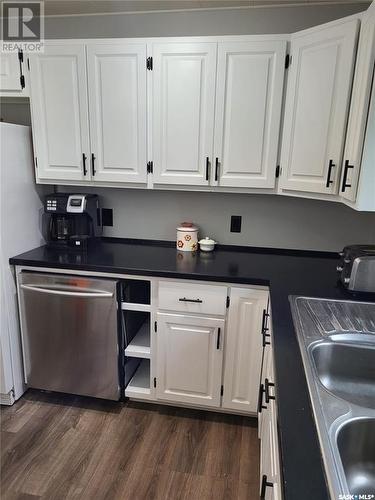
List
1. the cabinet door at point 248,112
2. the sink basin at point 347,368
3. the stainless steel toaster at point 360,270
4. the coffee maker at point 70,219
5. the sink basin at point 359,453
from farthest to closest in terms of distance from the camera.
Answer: the coffee maker at point 70,219
the cabinet door at point 248,112
the stainless steel toaster at point 360,270
the sink basin at point 347,368
the sink basin at point 359,453

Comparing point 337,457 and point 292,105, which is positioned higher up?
point 292,105

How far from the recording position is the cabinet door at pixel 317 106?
161cm

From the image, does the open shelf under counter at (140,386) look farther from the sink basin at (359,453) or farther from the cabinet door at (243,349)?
the sink basin at (359,453)

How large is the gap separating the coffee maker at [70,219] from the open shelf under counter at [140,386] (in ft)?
2.92

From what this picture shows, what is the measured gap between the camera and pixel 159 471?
1743 millimetres

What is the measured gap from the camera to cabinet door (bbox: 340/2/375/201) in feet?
4.62

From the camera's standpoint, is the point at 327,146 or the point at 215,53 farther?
the point at 215,53

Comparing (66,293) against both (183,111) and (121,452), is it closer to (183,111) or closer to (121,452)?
(121,452)

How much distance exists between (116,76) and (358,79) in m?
1.25

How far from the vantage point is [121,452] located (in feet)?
6.05

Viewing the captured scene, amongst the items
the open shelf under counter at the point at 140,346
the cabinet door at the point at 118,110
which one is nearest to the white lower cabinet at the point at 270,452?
the open shelf under counter at the point at 140,346

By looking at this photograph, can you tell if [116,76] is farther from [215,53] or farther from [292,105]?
[292,105]

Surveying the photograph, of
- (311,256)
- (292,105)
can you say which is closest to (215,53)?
(292,105)

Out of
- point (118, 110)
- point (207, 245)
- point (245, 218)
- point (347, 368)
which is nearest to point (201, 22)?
point (118, 110)
